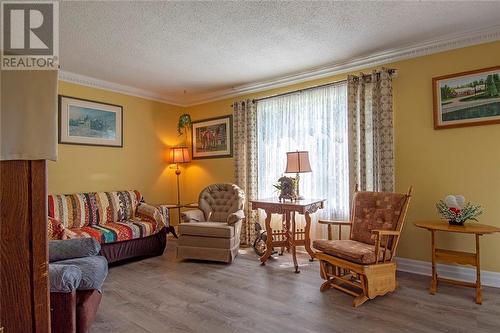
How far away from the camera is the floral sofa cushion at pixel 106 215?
3762 millimetres

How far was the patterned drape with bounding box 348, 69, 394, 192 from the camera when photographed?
11.6ft

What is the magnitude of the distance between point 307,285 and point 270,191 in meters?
1.82

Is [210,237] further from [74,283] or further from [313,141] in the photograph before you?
[74,283]

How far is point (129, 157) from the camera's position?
499 cm

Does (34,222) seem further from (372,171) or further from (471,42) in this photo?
(471,42)

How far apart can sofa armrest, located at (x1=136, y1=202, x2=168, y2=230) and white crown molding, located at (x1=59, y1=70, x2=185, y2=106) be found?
76.3 inches

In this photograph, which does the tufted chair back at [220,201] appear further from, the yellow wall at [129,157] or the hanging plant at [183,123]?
the hanging plant at [183,123]

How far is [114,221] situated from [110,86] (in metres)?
2.08

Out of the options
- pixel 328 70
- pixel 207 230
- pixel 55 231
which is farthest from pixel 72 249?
pixel 328 70

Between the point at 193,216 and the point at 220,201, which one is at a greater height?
the point at 220,201

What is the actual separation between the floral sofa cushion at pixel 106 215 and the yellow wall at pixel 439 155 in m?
3.33

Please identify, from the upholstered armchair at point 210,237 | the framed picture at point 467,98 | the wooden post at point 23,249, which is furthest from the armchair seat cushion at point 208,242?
the wooden post at point 23,249

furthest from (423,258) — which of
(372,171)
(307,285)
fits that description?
(307,285)

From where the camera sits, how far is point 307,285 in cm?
310
